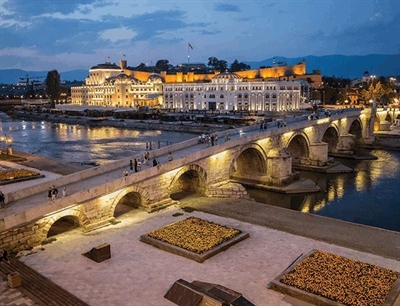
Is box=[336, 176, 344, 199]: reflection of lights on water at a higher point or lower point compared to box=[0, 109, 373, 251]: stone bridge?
lower

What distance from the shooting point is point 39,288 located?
11.5 meters

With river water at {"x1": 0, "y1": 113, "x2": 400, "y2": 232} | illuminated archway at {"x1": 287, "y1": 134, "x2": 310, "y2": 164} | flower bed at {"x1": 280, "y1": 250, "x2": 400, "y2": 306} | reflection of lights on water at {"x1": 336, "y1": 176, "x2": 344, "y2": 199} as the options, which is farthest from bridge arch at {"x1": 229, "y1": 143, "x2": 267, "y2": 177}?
flower bed at {"x1": 280, "y1": 250, "x2": 400, "y2": 306}

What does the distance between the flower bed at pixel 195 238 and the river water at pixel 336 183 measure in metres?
10.3

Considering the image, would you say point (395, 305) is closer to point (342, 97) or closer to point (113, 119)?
point (113, 119)

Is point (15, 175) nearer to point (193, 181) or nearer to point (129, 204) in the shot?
point (129, 204)

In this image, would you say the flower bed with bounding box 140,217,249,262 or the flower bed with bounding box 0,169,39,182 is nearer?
the flower bed with bounding box 140,217,249,262

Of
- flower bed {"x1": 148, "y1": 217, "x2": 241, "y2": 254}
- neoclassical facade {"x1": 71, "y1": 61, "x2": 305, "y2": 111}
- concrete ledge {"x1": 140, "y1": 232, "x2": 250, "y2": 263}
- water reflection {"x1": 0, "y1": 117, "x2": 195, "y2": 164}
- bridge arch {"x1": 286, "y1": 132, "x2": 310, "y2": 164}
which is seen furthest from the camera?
neoclassical facade {"x1": 71, "y1": 61, "x2": 305, "y2": 111}

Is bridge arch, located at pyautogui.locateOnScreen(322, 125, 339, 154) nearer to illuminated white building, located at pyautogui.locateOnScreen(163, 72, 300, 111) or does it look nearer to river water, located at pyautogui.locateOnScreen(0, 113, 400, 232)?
river water, located at pyautogui.locateOnScreen(0, 113, 400, 232)

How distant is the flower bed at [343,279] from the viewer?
433 inches

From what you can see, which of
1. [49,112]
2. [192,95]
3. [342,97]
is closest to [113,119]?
[192,95]

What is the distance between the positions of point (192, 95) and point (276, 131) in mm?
65375

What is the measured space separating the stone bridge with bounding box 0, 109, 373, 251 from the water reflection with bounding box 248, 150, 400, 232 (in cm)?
150

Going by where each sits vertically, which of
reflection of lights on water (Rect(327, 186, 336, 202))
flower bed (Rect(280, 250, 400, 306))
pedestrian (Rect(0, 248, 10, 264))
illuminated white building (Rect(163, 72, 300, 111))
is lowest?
reflection of lights on water (Rect(327, 186, 336, 202))

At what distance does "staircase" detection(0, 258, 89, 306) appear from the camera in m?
10.9
